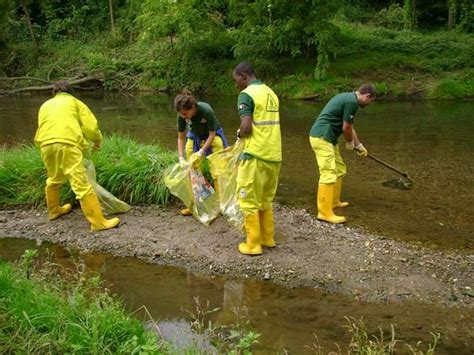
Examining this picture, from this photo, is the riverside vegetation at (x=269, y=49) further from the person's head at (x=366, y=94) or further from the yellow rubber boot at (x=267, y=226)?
the yellow rubber boot at (x=267, y=226)

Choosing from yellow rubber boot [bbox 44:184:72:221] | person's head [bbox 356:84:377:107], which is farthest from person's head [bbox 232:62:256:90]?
yellow rubber boot [bbox 44:184:72:221]

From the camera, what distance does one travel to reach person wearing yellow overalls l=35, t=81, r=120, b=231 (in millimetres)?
5691

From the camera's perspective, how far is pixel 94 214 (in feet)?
19.0

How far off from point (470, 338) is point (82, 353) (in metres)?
2.63

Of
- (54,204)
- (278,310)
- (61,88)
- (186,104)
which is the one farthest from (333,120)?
(54,204)

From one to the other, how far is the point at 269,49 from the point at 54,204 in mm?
14523

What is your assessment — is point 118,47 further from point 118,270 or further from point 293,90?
point 118,270

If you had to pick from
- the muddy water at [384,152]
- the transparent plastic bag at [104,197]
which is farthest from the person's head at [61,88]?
the muddy water at [384,152]

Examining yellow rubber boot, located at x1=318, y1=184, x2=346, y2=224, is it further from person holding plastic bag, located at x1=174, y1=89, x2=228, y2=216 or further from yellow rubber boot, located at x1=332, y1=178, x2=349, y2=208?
person holding plastic bag, located at x1=174, y1=89, x2=228, y2=216

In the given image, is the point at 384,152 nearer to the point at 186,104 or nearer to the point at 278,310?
the point at 186,104

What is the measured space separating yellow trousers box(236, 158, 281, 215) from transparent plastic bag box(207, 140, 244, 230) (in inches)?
10.6

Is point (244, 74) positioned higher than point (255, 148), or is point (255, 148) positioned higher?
point (244, 74)

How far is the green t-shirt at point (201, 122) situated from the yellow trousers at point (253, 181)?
2.93 ft

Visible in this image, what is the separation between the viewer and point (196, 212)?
5934mm
